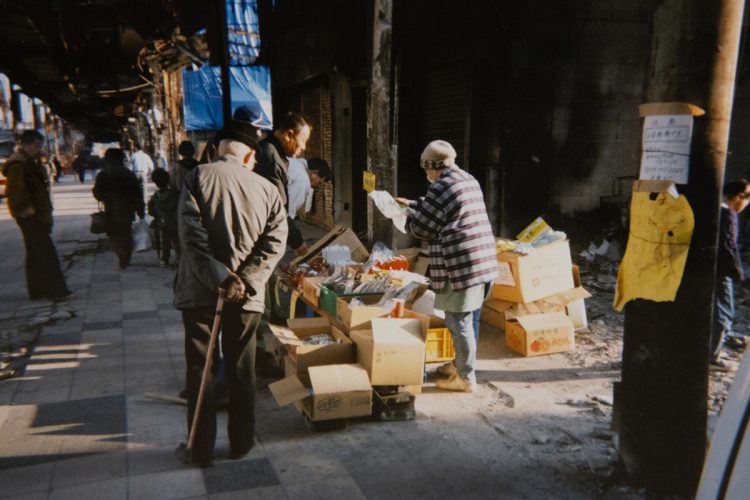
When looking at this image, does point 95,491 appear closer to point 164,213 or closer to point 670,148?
point 670,148

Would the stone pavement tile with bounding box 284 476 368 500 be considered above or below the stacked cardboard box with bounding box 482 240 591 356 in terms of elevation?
below

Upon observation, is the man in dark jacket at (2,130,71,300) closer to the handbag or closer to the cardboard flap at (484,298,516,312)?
the handbag

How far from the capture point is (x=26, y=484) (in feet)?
11.2

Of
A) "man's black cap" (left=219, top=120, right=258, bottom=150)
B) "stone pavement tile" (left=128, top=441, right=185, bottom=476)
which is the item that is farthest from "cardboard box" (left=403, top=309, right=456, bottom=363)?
"man's black cap" (left=219, top=120, right=258, bottom=150)

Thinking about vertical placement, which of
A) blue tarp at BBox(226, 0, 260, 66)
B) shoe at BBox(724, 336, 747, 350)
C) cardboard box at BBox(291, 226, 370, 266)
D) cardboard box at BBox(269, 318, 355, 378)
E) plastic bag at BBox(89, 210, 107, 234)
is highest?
blue tarp at BBox(226, 0, 260, 66)

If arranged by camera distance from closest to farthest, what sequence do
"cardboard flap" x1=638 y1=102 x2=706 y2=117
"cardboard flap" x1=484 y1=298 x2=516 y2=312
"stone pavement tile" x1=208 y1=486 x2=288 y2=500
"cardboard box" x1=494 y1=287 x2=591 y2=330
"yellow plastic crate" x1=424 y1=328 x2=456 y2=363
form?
"cardboard flap" x1=638 y1=102 x2=706 y2=117
"stone pavement tile" x1=208 y1=486 x2=288 y2=500
"yellow plastic crate" x1=424 y1=328 x2=456 y2=363
"cardboard box" x1=494 y1=287 x2=591 y2=330
"cardboard flap" x1=484 y1=298 x2=516 y2=312

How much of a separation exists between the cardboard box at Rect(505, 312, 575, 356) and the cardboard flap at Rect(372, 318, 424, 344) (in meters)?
1.59

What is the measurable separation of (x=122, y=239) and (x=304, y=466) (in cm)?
754

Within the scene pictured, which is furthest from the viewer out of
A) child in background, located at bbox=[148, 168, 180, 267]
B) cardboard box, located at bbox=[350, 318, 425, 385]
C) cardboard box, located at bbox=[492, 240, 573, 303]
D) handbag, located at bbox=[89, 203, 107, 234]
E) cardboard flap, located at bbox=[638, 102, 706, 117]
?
handbag, located at bbox=[89, 203, 107, 234]

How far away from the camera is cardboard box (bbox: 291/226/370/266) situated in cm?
604

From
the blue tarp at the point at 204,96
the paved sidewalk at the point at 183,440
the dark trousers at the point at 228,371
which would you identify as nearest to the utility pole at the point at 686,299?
the paved sidewalk at the point at 183,440

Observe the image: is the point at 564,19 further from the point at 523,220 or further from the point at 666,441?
the point at 666,441

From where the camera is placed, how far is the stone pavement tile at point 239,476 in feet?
11.1

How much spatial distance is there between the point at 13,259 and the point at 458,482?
1075cm
